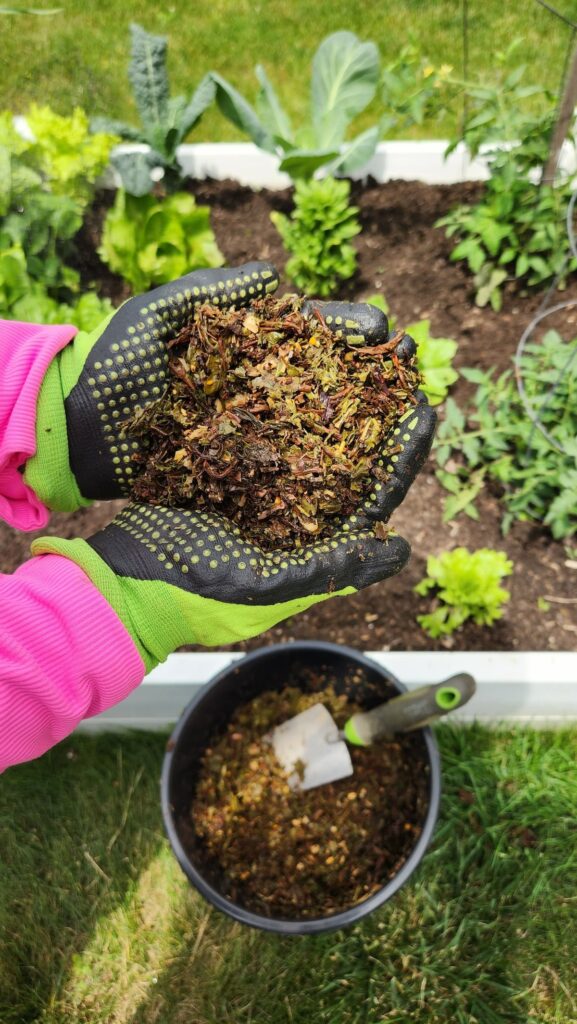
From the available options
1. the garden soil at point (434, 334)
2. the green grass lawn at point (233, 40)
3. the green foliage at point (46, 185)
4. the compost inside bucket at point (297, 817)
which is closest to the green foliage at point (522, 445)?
the garden soil at point (434, 334)

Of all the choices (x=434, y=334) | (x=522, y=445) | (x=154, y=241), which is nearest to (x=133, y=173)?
(x=154, y=241)

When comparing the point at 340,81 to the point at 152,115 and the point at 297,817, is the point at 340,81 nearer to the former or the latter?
the point at 152,115

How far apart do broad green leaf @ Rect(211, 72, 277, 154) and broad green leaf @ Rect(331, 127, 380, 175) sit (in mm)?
234

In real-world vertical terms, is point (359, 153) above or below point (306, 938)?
above

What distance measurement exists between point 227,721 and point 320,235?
1478 mm

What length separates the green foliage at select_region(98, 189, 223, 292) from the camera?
7.49 ft

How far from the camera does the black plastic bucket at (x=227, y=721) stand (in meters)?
1.45

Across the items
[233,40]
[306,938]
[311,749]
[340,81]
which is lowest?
[306,938]

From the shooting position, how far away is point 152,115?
7.78ft

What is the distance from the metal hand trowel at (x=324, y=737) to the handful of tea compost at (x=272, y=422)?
0.44 metres

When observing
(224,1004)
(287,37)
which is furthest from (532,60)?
(224,1004)

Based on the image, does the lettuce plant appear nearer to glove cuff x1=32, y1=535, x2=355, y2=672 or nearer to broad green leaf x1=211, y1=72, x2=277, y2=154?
broad green leaf x1=211, y1=72, x2=277, y2=154

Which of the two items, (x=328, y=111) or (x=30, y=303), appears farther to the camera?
(x=328, y=111)

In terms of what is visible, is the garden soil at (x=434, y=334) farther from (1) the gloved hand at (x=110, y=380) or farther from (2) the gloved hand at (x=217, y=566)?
(1) the gloved hand at (x=110, y=380)
